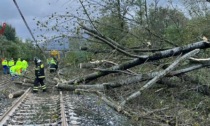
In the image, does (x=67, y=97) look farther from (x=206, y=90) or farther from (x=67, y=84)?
(x=206, y=90)

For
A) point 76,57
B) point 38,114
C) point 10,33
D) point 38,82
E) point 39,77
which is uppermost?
point 10,33

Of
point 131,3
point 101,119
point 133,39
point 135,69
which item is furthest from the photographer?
point 131,3

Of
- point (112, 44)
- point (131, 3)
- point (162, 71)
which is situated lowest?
point (162, 71)

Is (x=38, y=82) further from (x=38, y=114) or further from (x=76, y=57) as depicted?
(x=38, y=114)

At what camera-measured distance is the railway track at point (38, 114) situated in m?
7.85

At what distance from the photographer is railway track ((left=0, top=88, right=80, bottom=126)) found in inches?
309

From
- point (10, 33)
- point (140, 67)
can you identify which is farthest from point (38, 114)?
point (10, 33)

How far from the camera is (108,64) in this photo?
38.1ft

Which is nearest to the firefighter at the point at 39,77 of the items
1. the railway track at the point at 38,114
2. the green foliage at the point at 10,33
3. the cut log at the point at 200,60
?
the railway track at the point at 38,114

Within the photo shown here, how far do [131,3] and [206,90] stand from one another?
559 centimetres

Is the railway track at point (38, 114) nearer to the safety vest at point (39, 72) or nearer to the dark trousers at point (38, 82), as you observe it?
the dark trousers at point (38, 82)

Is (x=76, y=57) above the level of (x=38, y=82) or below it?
above

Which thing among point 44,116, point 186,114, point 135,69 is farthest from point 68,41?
point 186,114

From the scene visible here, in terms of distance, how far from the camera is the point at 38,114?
29.7 ft
